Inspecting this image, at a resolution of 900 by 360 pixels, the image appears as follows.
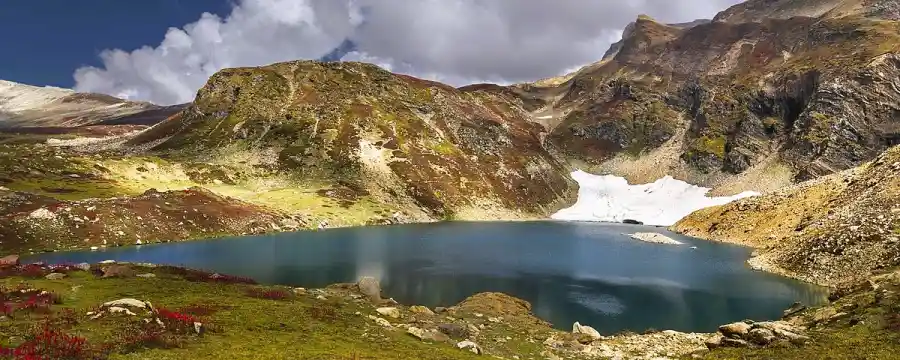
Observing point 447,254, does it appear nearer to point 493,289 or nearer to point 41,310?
point 493,289

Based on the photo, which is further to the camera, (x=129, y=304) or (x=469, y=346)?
(x=469, y=346)

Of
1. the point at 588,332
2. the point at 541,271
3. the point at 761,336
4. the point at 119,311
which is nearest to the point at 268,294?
the point at 119,311

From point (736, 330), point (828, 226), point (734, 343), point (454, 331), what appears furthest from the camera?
point (828, 226)

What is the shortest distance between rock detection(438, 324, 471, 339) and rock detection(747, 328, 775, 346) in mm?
18935

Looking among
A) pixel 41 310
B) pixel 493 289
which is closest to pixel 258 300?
pixel 41 310

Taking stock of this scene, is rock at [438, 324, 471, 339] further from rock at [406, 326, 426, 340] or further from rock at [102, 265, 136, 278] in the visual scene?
rock at [102, 265, 136, 278]

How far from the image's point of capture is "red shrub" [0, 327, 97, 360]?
60.0 ft

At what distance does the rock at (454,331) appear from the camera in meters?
36.7

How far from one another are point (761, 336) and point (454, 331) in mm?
20202

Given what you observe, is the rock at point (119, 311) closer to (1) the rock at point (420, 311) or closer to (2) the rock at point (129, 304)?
(2) the rock at point (129, 304)

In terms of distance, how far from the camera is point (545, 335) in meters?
40.9

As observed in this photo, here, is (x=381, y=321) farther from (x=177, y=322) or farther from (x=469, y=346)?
(x=177, y=322)

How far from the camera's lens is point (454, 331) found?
37188 millimetres

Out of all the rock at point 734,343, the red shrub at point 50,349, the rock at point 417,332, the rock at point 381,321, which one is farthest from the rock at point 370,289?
Result: the rock at point 734,343
